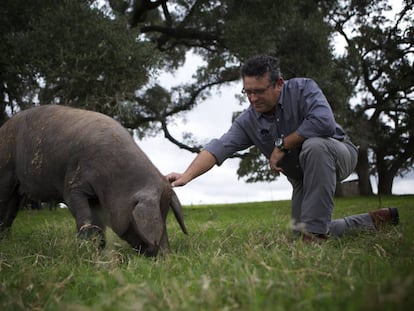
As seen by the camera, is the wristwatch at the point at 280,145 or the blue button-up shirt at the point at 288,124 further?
the wristwatch at the point at 280,145

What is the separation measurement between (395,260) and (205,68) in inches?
742

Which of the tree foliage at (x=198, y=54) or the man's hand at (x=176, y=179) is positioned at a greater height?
the tree foliage at (x=198, y=54)

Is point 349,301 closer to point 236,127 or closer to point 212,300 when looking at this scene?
point 212,300

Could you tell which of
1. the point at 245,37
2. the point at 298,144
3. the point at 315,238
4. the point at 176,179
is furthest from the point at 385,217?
the point at 245,37

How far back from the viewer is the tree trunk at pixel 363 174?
25.6m

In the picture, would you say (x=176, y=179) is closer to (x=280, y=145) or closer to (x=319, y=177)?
(x=280, y=145)

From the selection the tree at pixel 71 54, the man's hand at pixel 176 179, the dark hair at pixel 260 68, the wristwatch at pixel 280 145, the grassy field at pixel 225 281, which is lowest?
the grassy field at pixel 225 281

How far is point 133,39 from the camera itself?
43.7 feet

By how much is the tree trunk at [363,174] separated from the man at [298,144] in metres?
20.5

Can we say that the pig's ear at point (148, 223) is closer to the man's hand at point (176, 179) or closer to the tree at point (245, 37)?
the man's hand at point (176, 179)

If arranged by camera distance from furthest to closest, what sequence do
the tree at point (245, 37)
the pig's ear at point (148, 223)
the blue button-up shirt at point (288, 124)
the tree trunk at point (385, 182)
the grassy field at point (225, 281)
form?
the tree trunk at point (385, 182)
the tree at point (245, 37)
the blue button-up shirt at point (288, 124)
the pig's ear at point (148, 223)
the grassy field at point (225, 281)

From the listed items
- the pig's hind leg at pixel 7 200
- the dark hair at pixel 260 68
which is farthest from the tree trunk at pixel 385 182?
the pig's hind leg at pixel 7 200

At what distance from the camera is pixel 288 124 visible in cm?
582

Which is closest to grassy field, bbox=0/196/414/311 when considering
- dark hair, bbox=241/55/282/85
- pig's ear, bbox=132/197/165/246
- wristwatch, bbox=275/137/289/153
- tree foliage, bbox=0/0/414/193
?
pig's ear, bbox=132/197/165/246
